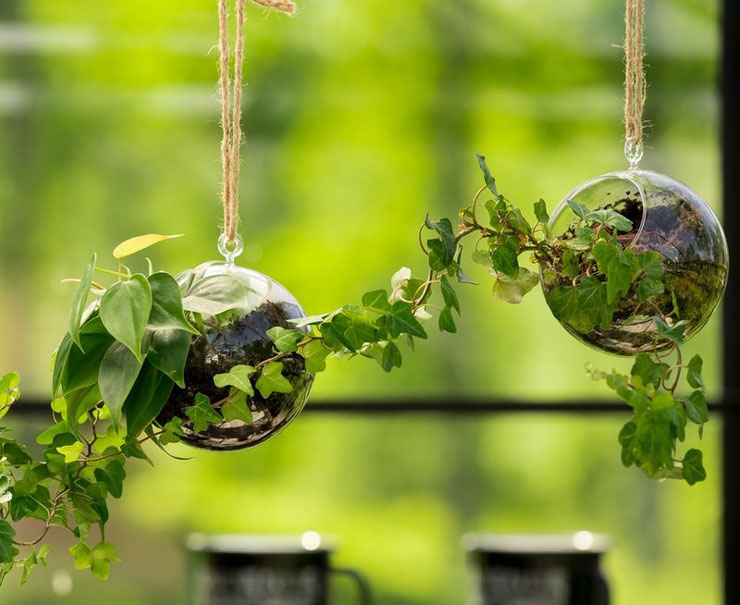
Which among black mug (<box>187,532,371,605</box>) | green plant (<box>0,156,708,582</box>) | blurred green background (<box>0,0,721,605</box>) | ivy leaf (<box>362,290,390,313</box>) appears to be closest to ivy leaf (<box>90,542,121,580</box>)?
green plant (<box>0,156,708,582</box>)

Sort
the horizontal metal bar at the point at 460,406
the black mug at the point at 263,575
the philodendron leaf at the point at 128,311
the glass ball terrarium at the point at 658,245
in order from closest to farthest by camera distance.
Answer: the philodendron leaf at the point at 128,311, the glass ball terrarium at the point at 658,245, the black mug at the point at 263,575, the horizontal metal bar at the point at 460,406

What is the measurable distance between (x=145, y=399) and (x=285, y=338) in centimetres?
8

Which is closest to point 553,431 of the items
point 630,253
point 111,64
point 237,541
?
point 237,541

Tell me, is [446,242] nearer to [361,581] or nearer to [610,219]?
[610,219]

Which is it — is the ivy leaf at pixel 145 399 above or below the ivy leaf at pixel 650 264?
below

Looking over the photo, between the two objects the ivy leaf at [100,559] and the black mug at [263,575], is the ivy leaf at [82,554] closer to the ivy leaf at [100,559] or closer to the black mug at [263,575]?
the ivy leaf at [100,559]

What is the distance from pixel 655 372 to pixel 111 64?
103cm

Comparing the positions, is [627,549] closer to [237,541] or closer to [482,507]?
[482,507]

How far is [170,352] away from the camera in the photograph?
558mm

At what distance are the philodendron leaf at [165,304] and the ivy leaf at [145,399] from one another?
31 mm

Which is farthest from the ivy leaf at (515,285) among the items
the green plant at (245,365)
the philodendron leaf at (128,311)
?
the philodendron leaf at (128,311)

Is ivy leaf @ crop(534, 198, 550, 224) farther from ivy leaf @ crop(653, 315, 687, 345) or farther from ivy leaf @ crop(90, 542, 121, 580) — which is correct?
ivy leaf @ crop(90, 542, 121, 580)

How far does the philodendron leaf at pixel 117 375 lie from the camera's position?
0.54 m

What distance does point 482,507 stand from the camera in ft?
4.69
